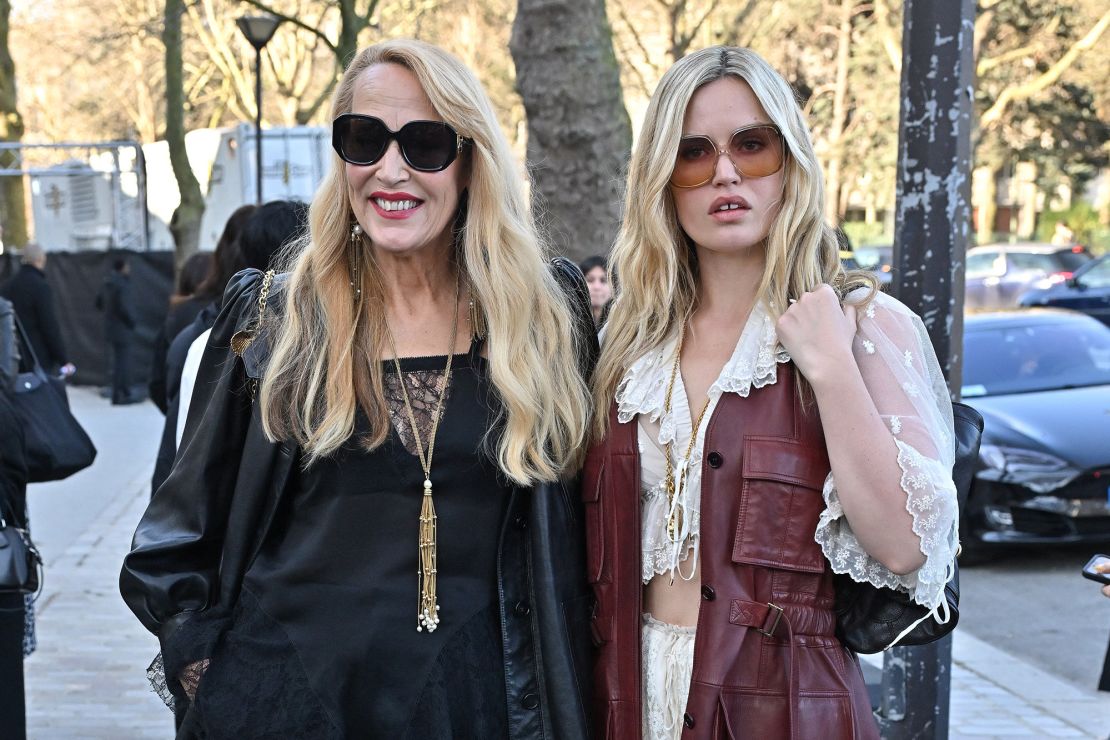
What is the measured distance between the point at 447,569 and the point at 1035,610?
5.62m

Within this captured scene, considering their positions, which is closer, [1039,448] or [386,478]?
[386,478]

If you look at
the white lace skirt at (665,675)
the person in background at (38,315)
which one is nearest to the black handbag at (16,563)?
the white lace skirt at (665,675)

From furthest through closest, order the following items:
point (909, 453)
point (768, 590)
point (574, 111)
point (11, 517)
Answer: point (574, 111) → point (11, 517) → point (768, 590) → point (909, 453)

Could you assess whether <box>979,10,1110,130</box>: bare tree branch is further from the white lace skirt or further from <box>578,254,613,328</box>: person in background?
the white lace skirt

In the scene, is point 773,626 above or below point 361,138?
below

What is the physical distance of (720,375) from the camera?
2521mm

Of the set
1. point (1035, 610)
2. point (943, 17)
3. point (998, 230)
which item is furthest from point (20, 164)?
point (998, 230)

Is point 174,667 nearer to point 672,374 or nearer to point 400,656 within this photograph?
point 400,656

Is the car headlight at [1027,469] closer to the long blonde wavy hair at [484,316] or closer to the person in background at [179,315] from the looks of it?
the person in background at [179,315]

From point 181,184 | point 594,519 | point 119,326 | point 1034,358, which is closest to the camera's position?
point 594,519

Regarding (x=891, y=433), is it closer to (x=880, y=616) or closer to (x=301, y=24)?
(x=880, y=616)

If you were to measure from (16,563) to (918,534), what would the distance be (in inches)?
108

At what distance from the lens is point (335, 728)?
2.39 meters

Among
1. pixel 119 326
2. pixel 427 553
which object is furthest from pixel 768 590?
pixel 119 326
